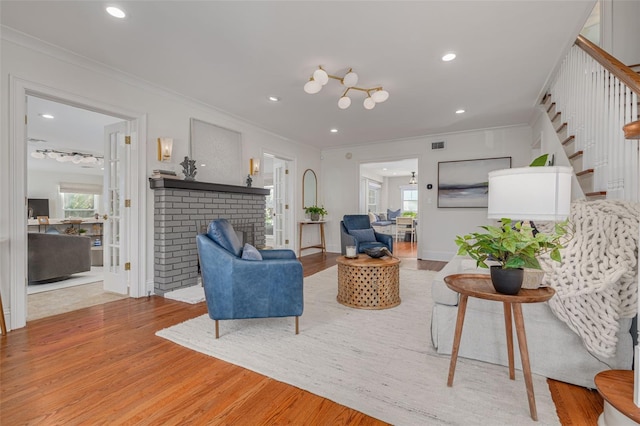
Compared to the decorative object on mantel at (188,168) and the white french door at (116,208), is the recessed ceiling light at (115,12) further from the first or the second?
the decorative object on mantel at (188,168)

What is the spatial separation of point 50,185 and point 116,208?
785 cm

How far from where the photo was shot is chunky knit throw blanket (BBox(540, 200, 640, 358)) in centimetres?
144

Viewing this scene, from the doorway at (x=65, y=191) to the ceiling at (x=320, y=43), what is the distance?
1172 millimetres

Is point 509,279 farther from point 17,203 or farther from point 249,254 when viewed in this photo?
point 17,203

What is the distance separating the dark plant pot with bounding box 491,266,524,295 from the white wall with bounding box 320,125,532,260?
4.54 metres

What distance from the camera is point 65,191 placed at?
9.08 m

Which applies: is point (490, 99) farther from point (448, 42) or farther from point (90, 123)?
point (90, 123)

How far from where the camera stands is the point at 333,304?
120 inches

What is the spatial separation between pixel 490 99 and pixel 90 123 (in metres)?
6.23

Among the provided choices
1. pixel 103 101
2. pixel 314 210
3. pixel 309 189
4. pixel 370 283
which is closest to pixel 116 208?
pixel 103 101

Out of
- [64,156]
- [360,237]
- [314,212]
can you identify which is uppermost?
[64,156]

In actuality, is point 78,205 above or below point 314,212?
above

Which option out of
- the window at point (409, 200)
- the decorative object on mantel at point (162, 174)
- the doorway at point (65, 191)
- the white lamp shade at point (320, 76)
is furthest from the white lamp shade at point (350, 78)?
the window at point (409, 200)

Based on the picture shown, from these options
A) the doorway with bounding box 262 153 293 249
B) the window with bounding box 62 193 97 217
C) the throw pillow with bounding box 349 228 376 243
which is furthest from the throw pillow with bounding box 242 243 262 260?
the window with bounding box 62 193 97 217
